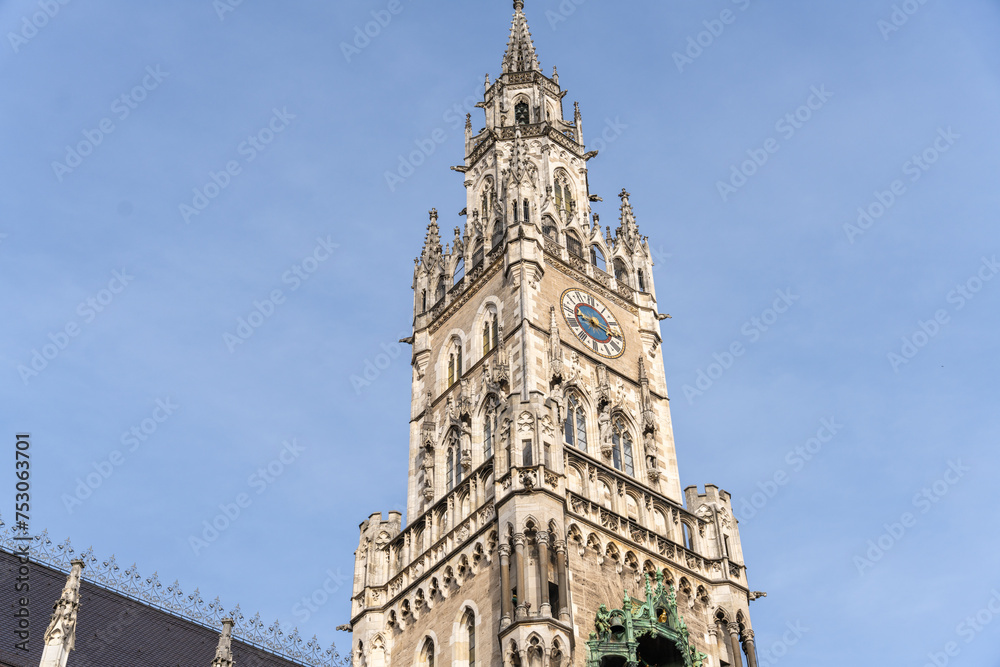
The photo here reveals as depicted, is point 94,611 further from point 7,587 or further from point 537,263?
point 537,263

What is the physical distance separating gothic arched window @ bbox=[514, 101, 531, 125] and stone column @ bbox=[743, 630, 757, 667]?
90.5 feet

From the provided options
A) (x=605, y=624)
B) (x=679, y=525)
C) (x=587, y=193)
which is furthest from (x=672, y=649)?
(x=587, y=193)

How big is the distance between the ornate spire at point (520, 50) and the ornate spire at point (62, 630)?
35126 millimetres

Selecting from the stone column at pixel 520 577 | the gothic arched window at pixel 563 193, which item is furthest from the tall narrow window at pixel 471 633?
the gothic arched window at pixel 563 193

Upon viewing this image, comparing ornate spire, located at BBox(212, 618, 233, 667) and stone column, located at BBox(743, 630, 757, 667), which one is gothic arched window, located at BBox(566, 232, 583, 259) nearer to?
stone column, located at BBox(743, 630, 757, 667)

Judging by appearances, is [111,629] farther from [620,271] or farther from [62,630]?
[620,271]

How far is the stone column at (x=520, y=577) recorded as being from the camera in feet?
122

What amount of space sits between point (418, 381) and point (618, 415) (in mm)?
8848

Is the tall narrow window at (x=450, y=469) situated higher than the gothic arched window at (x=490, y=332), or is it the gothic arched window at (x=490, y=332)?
the gothic arched window at (x=490, y=332)

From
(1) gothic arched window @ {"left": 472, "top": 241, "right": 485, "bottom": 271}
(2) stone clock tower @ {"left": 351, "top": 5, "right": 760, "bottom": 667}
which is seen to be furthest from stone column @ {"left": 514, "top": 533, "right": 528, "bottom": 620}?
(1) gothic arched window @ {"left": 472, "top": 241, "right": 485, "bottom": 271}

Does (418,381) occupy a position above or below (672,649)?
above

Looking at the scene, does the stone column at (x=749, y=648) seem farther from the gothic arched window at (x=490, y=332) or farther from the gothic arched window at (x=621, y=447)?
the gothic arched window at (x=490, y=332)

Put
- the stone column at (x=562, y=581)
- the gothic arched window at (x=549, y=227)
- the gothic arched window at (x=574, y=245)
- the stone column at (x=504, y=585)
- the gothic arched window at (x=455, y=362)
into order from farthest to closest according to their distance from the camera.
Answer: the gothic arched window at (x=574, y=245) < the gothic arched window at (x=549, y=227) < the gothic arched window at (x=455, y=362) < the stone column at (x=562, y=581) < the stone column at (x=504, y=585)

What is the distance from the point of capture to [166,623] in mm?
45406
